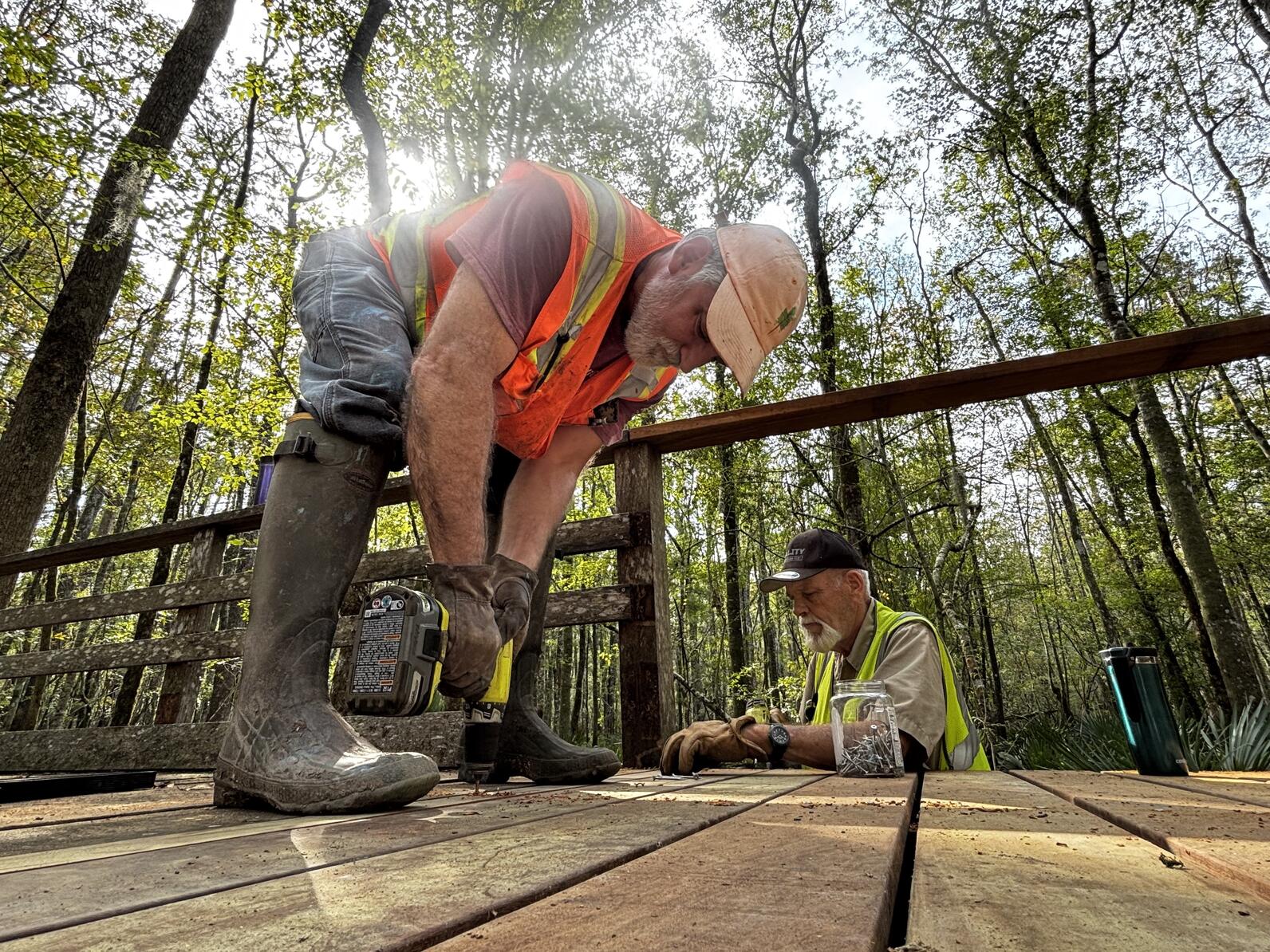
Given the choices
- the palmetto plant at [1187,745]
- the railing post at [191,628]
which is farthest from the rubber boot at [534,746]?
the railing post at [191,628]

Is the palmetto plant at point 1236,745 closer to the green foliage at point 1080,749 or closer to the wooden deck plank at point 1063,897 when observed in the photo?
the green foliage at point 1080,749

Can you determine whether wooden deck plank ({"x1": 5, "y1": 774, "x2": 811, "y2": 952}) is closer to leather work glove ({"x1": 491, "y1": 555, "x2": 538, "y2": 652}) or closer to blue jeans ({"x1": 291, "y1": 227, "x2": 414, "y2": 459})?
leather work glove ({"x1": 491, "y1": 555, "x2": 538, "y2": 652})

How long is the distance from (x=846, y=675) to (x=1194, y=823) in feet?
5.86

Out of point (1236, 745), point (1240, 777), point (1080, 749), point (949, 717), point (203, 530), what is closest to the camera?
point (1240, 777)

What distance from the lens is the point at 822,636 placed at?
2.72m

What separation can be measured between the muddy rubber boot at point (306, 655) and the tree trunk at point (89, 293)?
4.73m

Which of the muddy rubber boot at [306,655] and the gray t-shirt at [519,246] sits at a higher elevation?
the gray t-shirt at [519,246]

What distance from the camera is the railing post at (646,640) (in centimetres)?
230

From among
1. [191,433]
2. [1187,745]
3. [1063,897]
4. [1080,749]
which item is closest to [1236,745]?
[1187,745]

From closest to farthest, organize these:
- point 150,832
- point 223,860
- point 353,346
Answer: point 223,860
point 150,832
point 353,346

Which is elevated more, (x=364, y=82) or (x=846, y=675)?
(x=364, y=82)

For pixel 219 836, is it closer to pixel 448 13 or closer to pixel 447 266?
pixel 447 266

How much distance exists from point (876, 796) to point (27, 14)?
1373 centimetres

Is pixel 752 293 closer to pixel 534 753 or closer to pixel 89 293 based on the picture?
pixel 534 753
